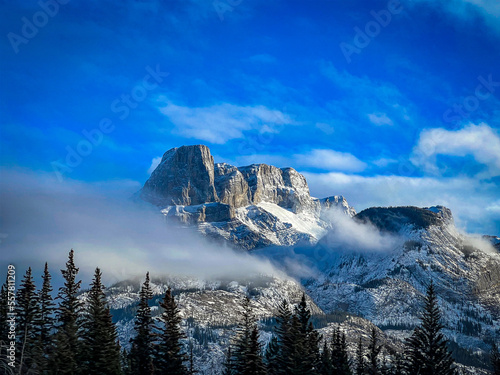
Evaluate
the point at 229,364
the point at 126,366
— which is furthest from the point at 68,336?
the point at 126,366

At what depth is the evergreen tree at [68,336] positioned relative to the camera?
218ft

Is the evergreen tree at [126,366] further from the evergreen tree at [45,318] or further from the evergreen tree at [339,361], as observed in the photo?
the evergreen tree at [339,361]

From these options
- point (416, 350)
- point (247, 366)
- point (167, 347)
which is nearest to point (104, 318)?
point (167, 347)

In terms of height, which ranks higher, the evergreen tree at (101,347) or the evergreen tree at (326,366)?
→ the evergreen tree at (101,347)

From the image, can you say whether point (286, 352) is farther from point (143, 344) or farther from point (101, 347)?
point (101, 347)

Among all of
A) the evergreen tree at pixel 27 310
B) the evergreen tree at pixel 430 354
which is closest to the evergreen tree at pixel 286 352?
the evergreen tree at pixel 430 354

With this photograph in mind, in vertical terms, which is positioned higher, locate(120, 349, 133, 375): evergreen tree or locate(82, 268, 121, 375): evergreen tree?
locate(82, 268, 121, 375): evergreen tree

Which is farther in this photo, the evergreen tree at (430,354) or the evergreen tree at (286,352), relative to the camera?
the evergreen tree at (430,354)

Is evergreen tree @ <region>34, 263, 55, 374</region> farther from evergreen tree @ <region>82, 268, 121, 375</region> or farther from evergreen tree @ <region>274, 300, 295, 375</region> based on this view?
evergreen tree @ <region>274, 300, 295, 375</region>

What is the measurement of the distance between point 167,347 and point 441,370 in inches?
1546

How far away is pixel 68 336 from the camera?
74500 mm

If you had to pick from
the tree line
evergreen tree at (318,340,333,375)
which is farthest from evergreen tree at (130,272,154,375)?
evergreen tree at (318,340,333,375)

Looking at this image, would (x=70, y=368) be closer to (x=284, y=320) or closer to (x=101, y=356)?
(x=101, y=356)

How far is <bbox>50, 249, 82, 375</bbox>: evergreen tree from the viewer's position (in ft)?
218
